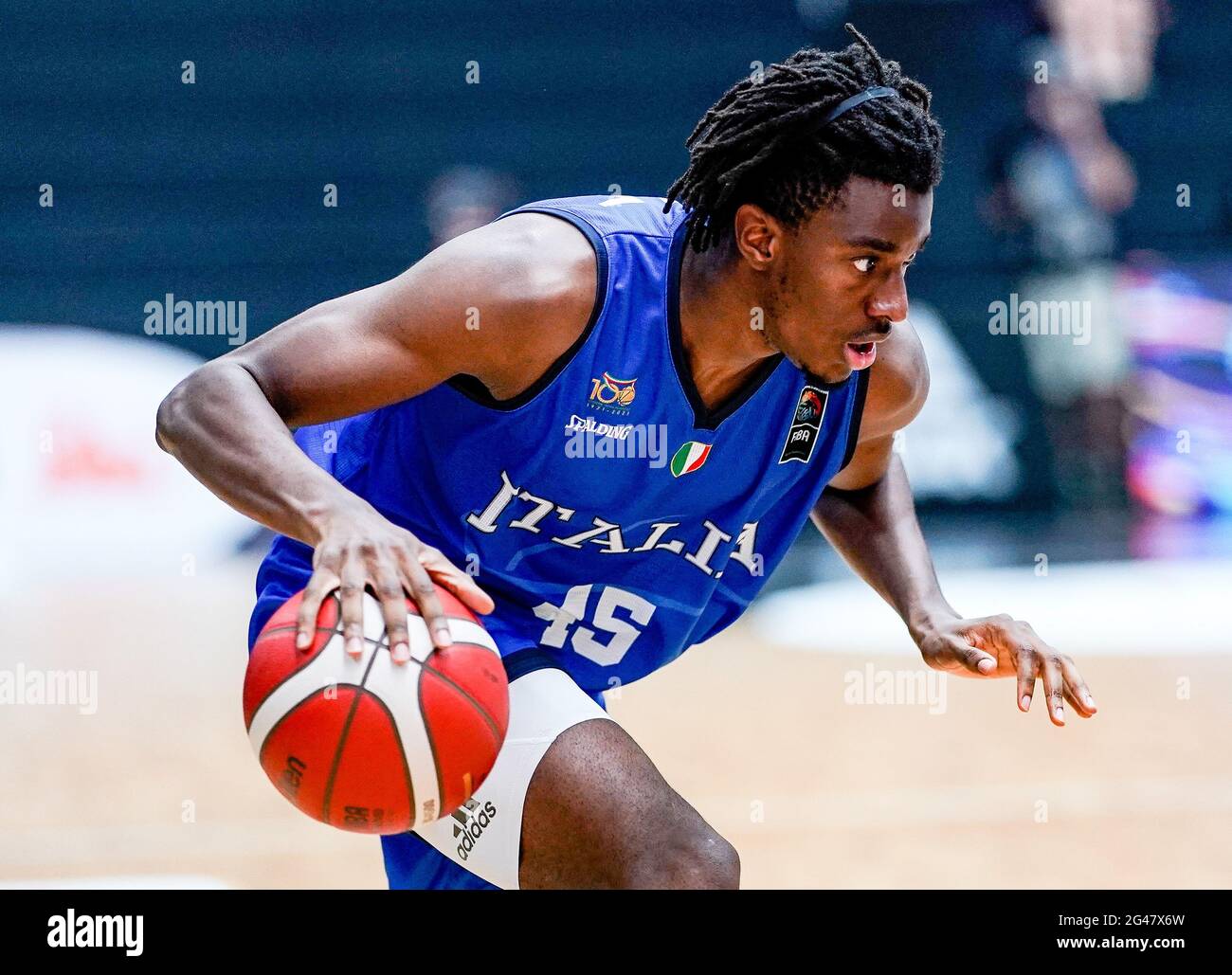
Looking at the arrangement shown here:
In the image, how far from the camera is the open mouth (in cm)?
306

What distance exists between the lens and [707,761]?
21.0ft

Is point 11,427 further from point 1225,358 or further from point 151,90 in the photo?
point 1225,358

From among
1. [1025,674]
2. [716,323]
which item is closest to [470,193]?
[716,323]

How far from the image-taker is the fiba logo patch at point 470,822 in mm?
3035

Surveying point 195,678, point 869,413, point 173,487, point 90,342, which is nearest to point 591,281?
point 869,413

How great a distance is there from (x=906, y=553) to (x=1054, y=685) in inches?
26.7

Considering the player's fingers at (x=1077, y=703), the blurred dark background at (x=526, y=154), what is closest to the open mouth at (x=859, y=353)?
the player's fingers at (x=1077, y=703)

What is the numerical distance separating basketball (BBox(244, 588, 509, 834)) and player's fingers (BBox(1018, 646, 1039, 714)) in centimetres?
101

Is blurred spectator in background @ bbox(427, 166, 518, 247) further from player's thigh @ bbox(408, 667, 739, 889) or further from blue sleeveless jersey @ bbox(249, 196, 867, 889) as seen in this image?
player's thigh @ bbox(408, 667, 739, 889)

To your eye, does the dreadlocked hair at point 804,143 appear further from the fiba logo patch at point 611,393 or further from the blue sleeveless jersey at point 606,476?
the fiba logo patch at point 611,393

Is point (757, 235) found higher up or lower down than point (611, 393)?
higher up

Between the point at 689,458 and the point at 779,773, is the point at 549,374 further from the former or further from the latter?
the point at 779,773

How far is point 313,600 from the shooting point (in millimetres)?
2416

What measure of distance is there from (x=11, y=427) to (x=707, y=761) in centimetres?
471
